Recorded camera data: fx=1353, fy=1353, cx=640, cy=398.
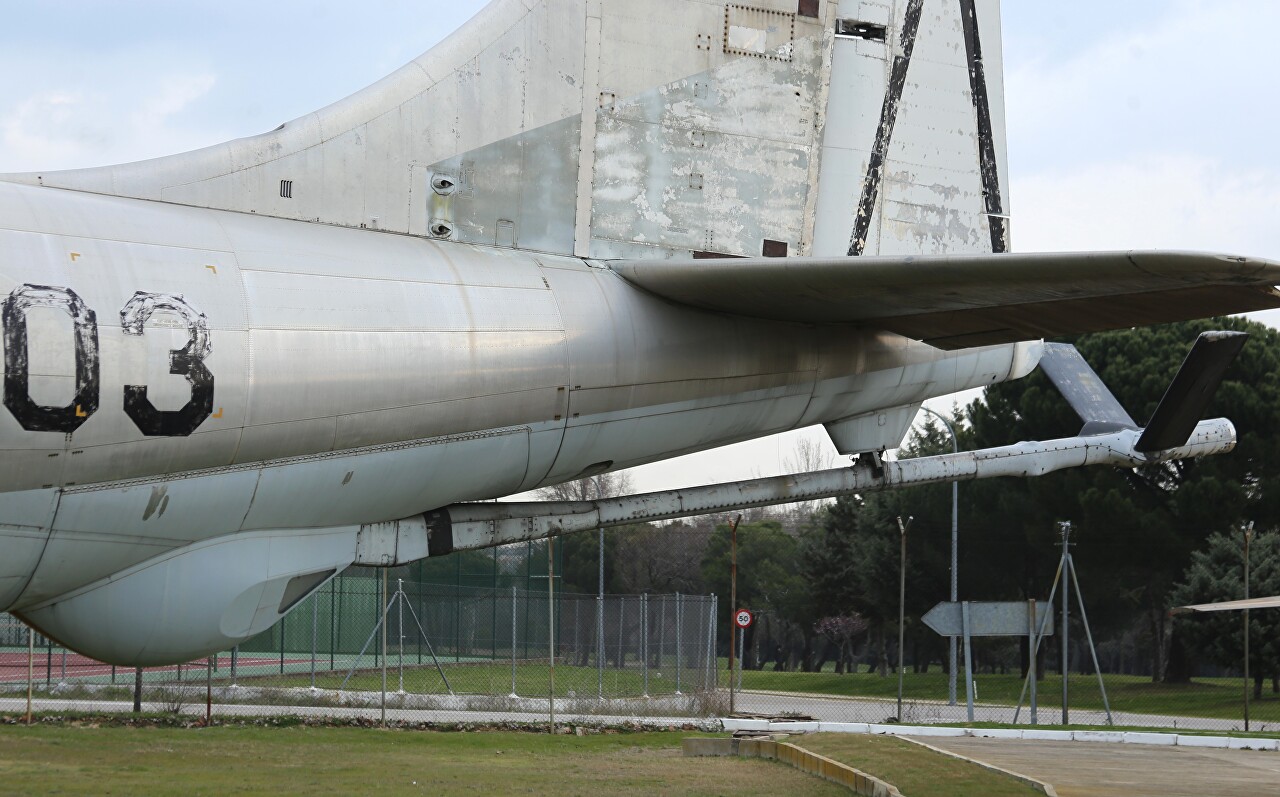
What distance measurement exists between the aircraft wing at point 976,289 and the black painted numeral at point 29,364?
4.10 m

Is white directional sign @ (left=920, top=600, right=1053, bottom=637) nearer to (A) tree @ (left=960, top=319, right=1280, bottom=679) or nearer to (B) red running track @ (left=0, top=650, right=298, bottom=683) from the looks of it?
(B) red running track @ (left=0, top=650, right=298, bottom=683)

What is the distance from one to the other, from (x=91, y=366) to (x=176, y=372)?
0.47m

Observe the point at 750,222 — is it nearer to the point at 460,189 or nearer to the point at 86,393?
the point at 460,189

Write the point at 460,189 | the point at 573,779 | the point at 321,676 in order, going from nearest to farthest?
the point at 460,189 < the point at 573,779 < the point at 321,676

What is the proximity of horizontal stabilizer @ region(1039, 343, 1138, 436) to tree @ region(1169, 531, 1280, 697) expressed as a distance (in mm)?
22839

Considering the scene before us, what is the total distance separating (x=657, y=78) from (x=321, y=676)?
22.6 metres

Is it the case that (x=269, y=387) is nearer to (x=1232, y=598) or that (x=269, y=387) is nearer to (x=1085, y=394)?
(x=1085, y=394)

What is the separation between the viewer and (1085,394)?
520 inches

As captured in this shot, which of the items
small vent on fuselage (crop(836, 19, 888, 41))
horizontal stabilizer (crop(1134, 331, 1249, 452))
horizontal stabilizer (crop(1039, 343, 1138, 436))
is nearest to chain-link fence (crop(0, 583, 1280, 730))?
horizontal stabilizer (crop(1039, 343, 1138, 436))

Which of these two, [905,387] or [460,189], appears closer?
[460,189]

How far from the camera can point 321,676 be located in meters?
30.1

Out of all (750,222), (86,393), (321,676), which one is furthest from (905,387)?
(321,676)

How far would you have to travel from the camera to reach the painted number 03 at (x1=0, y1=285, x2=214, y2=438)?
7410 millimetres

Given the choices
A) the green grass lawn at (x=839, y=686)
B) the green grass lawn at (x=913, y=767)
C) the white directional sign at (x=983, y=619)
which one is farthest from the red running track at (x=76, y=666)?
the green grass lawn at (x=913, y=767)
